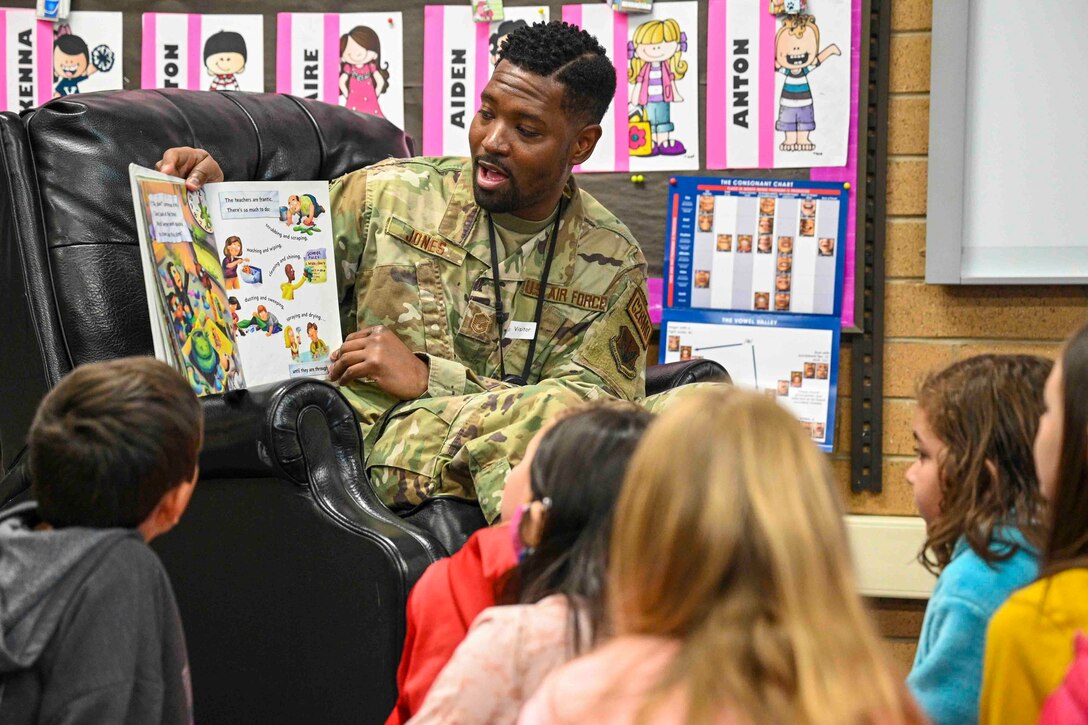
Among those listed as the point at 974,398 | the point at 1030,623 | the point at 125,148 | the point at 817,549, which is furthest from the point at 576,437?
the point at 125,148

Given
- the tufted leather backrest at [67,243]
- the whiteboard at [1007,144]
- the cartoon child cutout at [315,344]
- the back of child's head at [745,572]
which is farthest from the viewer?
the whiteboard at [1007,144]

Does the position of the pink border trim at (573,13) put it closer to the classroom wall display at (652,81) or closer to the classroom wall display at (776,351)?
the classroom wall display at (652,81)

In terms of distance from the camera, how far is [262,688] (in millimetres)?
1854

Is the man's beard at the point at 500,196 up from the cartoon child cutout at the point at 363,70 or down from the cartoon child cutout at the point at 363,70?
down

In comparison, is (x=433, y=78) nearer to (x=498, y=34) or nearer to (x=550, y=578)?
(x=498, y=34)

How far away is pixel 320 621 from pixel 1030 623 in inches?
41.1

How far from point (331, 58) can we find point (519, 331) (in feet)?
3.85

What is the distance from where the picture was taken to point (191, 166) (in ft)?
6.73

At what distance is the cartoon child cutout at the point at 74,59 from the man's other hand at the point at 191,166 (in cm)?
121

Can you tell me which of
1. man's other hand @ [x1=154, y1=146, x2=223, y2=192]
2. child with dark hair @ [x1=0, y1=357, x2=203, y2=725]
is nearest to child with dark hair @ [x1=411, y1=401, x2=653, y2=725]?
child with dark hair @ [x1=0, y1=357, x2=203, y2=725]

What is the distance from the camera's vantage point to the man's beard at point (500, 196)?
236 cm

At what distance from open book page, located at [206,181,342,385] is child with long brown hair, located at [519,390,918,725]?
126 cm

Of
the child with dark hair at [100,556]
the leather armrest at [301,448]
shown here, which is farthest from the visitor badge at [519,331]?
the child with dark hair at [100,556]

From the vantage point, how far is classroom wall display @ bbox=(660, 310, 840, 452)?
10.00 ft
